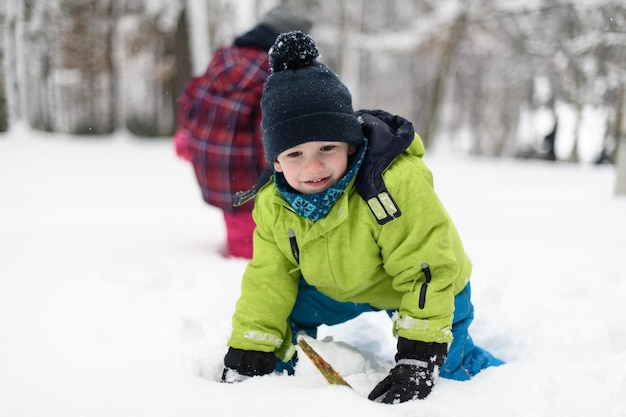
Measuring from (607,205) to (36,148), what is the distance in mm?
8102

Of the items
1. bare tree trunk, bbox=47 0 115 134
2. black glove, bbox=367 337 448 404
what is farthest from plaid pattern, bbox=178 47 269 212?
bare tree trunk, bbox=47 0 115 134

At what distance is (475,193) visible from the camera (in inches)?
248

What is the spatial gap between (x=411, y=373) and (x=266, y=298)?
52 cm

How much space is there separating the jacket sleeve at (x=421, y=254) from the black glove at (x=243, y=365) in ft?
1.44

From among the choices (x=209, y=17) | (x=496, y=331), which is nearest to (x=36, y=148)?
(x=209, y=17)

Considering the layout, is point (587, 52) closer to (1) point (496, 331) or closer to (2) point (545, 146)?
(1) point (496, 331)

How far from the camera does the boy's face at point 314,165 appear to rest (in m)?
1.59

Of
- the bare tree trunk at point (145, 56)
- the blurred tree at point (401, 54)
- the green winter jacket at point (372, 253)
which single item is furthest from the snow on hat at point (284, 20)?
the bare tree trunk at point (145, 56)

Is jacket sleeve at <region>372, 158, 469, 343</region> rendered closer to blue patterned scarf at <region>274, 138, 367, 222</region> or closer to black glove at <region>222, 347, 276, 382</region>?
blue patterned scarf at <region>274, 138, 367, 222</region>

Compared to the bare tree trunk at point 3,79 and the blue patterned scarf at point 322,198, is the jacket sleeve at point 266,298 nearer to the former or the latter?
the blue patterned scarf at point 322,198

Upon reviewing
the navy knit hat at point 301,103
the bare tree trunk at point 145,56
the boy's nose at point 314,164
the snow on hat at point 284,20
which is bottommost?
the bare tree trunk at point 145,56

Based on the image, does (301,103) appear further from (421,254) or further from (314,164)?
(421,254)

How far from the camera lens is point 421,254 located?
1.55 meters

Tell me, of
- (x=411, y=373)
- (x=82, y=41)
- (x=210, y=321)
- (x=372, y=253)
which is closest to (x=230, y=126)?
(x=210, y=321)
